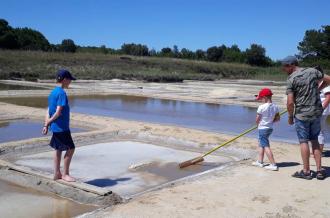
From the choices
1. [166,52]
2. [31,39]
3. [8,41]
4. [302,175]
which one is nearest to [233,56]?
[166,52]

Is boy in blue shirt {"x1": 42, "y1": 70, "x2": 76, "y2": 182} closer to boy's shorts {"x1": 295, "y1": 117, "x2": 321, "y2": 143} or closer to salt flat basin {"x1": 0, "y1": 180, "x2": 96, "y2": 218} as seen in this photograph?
salt flat basin {"x1": 0, "y1": 180, "x2": 96, "y2": 218}

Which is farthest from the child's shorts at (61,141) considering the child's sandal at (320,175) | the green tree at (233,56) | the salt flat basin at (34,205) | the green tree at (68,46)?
the green tree at (233,56)

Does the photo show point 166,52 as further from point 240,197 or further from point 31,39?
point 240,197

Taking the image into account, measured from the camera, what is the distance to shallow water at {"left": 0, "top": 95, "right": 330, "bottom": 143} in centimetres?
1128

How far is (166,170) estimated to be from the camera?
6.70 meters

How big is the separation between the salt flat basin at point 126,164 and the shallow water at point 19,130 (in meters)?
1.90

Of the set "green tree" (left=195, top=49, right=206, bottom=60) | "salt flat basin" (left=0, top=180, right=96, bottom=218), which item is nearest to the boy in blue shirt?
"salt flat basin" (left=0, top=180, right=96, bottom=218)

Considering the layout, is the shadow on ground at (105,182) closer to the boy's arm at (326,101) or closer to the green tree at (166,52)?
the boy's arm at (326,101)

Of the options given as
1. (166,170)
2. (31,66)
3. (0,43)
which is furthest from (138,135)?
(0,43)

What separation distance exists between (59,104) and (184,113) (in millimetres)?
9486

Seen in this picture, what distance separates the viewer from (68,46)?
7838 cm

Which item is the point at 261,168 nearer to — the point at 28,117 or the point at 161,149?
the point at 161,149

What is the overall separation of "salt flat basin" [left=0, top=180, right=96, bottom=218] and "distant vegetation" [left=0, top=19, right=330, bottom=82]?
2804cm

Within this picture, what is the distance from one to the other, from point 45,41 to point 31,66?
4125 centimetres
